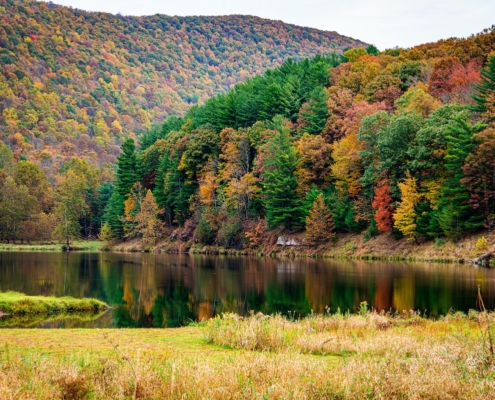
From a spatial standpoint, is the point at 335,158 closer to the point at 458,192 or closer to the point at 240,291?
the point at 458,192

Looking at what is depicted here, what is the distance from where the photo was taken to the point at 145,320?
2309cm

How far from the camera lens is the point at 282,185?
2879 inches

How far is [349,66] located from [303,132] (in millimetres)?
21358

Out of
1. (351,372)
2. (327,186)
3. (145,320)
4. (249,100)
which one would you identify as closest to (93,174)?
(249,100)

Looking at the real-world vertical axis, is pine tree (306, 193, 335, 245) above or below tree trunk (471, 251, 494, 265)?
above

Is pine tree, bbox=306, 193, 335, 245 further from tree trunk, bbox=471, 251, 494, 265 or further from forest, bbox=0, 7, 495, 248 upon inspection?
tree trunk, bbox=471, 251, 494, 265

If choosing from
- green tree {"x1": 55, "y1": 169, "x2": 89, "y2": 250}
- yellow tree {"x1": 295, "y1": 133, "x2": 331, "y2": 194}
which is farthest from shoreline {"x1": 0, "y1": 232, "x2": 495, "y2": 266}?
green tree {"x1": 55, "y1": 169, "x2": 89, "y2": 250}

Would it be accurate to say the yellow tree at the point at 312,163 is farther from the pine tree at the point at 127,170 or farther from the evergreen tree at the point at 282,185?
the pine tree at the point at 127,170

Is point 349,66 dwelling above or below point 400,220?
above

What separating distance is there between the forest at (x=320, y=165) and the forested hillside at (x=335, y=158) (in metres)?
0.20

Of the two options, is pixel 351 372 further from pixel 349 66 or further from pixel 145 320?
pixel 349 66

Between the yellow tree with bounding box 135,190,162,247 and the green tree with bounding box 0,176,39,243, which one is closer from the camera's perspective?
the yellow tree with bounding box 135,190,162,247

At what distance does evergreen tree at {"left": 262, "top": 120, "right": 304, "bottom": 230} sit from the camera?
72750mm

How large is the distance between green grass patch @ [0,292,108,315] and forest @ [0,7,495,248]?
38.0 m
